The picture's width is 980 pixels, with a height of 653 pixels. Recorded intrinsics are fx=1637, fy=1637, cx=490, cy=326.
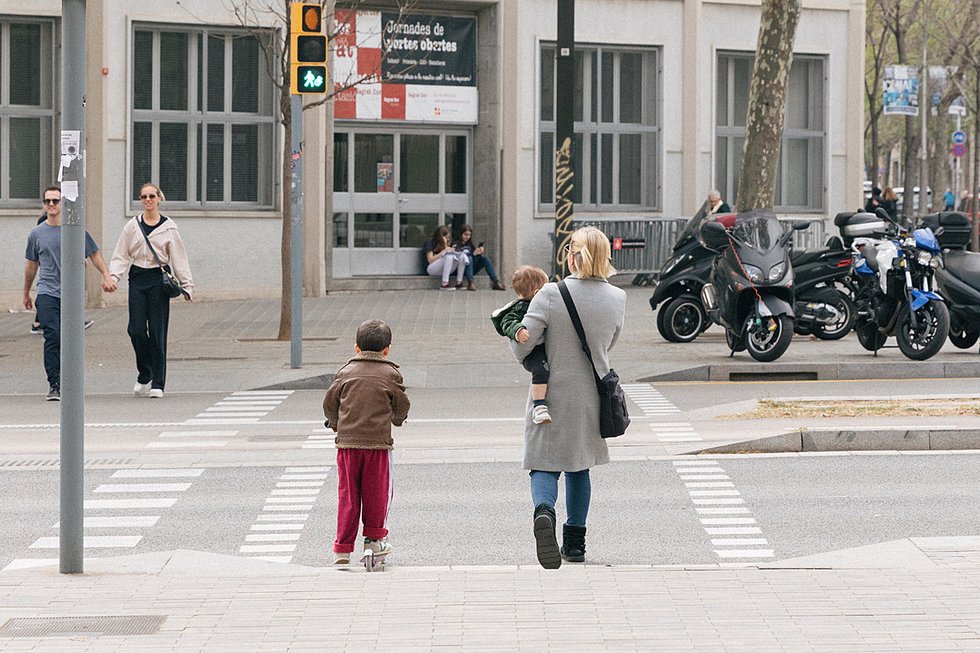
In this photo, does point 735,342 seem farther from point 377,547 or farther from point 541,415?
point 377,547

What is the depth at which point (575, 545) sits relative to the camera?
767 cm

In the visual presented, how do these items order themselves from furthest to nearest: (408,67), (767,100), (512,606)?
(408,67)
(767,100)
(512,606)

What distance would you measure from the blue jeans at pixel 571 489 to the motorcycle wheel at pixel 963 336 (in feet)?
35.8

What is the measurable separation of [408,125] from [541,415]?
20874 millimetres

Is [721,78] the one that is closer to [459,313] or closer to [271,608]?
[459,313]

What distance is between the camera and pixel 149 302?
14273mm

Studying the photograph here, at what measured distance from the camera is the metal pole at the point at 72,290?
22.1 feet

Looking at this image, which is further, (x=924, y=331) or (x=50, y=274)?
(x=924, y=331)

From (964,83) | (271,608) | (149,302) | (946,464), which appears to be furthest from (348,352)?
(964,83)

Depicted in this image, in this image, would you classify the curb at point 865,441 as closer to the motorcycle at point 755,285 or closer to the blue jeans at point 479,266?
the motorcycle at point 755,285

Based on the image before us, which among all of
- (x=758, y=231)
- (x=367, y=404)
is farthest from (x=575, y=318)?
(x=758, y=231)

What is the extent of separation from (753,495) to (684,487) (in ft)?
1.57

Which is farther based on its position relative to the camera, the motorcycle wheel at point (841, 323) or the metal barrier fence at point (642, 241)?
the metal barrier fence at point (642, 241)

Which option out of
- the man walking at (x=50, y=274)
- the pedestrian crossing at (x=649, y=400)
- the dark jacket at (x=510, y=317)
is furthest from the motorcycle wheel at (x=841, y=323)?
the dark jacket at (x=510, y=317)
